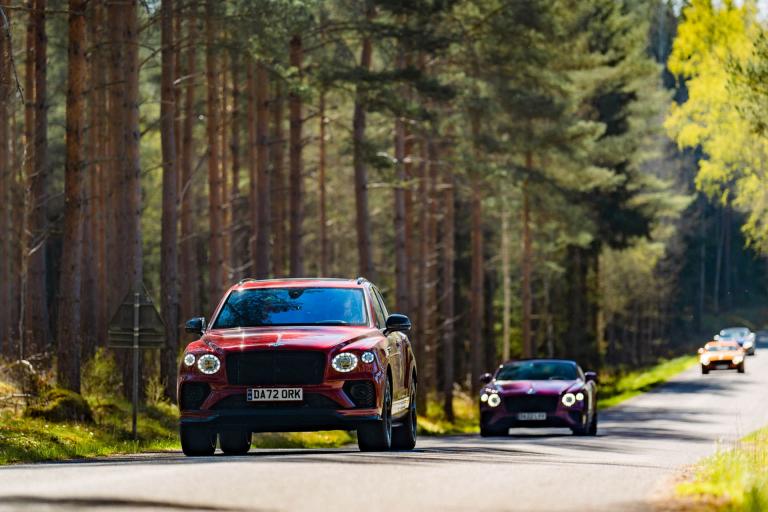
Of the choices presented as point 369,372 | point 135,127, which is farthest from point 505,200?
point 369,372

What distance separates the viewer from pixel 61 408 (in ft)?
74.6

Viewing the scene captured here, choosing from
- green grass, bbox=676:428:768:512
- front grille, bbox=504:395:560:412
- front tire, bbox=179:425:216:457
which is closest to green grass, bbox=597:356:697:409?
front grille, bbox=504:395:560:412

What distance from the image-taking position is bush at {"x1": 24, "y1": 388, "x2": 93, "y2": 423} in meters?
22.6

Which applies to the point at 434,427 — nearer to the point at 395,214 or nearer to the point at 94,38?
the point at 395,214

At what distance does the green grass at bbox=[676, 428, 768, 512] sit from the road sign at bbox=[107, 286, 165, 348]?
9.99 m

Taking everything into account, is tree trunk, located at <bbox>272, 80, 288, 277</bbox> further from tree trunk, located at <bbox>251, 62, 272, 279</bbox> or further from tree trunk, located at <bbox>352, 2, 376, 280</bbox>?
tree trunk, located at <bbox>352, 2, 376, 280</bbox>

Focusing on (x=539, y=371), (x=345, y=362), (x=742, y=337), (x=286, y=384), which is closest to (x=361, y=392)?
(x=345, y=362)

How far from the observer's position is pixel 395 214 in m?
43.9

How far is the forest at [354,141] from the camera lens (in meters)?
31.6

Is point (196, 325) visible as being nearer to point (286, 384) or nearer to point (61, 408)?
point (286, 384)

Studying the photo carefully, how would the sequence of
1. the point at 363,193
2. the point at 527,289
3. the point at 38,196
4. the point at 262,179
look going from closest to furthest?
the point at 38,196 → the point at 262,179 → the point at 363,193 → the point at 527,289

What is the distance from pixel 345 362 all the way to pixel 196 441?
Answer: 1.87 meters

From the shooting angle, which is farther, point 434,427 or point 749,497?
point 434,427

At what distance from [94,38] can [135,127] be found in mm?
8328
